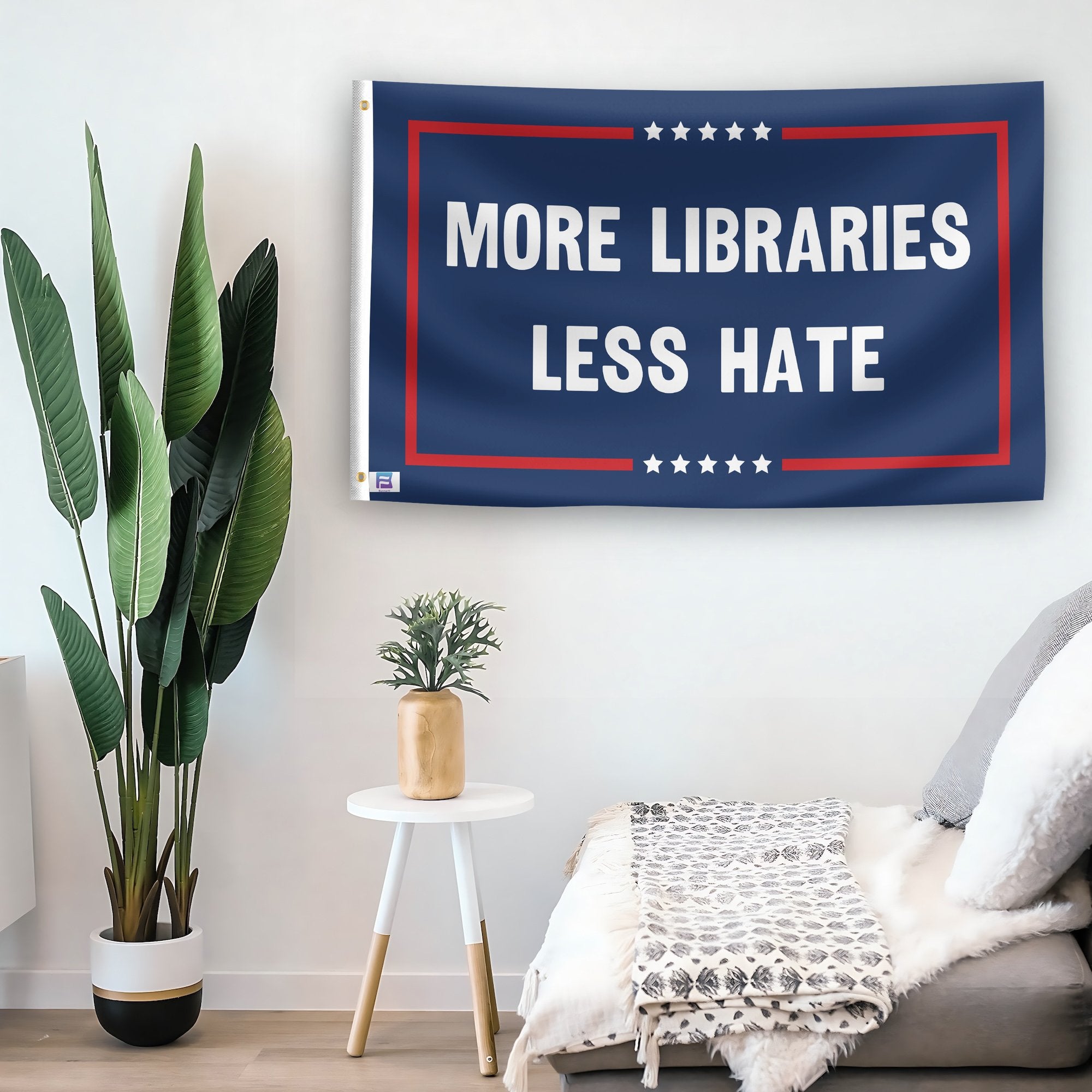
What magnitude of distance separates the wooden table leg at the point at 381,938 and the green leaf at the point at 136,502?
63cm

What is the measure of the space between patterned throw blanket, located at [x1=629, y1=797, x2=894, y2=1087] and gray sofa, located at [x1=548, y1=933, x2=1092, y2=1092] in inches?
1.5

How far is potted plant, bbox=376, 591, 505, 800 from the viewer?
1899mm

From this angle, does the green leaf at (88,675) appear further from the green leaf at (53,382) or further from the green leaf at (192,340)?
the green leaf at (192,340)

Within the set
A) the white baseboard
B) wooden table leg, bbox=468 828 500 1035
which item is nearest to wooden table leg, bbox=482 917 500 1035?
wooden table leg, bbox=468 828 500 1035

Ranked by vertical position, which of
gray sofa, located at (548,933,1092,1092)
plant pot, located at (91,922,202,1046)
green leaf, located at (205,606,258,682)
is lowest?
plant pot, located at (91,922,202,1046)

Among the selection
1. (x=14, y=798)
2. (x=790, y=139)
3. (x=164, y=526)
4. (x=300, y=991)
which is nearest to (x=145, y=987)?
(x=300, y=991)

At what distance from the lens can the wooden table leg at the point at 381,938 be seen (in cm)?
194

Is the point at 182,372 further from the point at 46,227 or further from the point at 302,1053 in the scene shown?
the point at 302,1053

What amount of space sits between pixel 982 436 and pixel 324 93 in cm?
157

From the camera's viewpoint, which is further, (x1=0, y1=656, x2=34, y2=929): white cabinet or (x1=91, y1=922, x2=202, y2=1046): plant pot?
(x1=0, y1=656, x2=34, y2=929): white cabinet

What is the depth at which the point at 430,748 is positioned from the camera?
Result: 1.90m

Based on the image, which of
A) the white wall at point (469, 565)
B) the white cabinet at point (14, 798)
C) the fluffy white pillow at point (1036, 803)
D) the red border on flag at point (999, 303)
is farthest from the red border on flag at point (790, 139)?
the white cabinet at point (14, 798)

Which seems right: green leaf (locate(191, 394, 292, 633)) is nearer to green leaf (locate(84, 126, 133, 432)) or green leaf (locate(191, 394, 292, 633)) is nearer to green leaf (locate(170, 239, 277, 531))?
green leaf (locate(170, 239, 277, 531))

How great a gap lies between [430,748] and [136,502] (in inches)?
27.4
